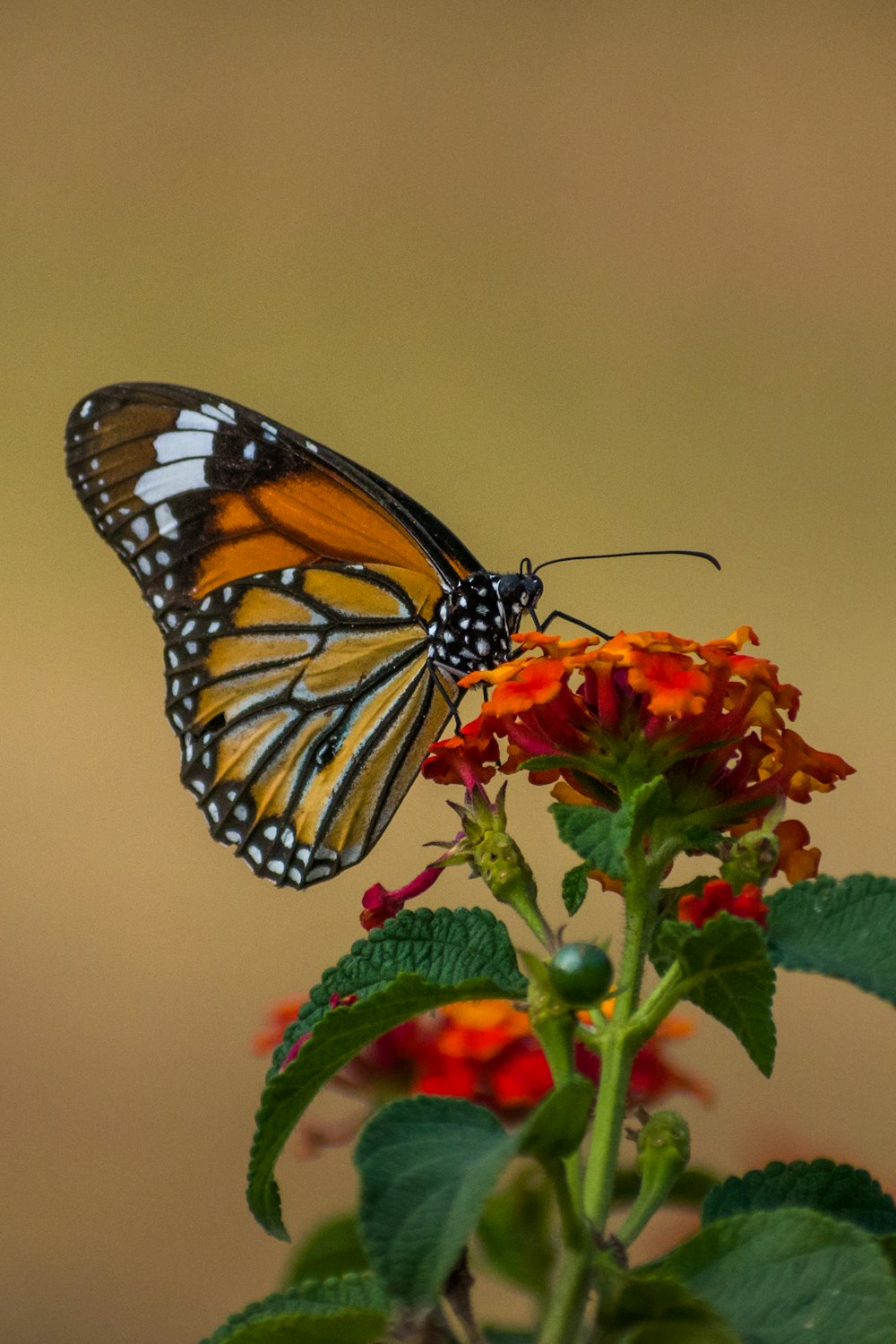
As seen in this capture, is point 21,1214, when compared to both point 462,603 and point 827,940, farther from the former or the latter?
point 827,940

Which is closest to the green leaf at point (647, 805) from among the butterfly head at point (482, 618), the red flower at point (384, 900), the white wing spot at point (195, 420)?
the red flower at point (384, 900)

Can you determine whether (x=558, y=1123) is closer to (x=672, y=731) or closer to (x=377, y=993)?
(x=377, y=993)

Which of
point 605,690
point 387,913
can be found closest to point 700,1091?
point 387,913

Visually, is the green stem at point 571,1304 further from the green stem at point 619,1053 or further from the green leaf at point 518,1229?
the green leaf at point 518,1229

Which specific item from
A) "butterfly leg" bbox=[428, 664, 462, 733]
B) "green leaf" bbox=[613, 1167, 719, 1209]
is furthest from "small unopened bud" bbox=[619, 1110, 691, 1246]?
"butterfly leg" bbox=[428, 664, 462, 733]

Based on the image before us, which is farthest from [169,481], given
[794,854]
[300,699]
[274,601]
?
[794,854]

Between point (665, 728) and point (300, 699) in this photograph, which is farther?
point (300, 699)

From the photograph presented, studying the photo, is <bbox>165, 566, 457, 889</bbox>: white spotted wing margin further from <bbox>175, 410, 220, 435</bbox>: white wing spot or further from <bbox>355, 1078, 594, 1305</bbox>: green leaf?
<bbox>355, 1078, 594, 1305</bbox>: green leaf
